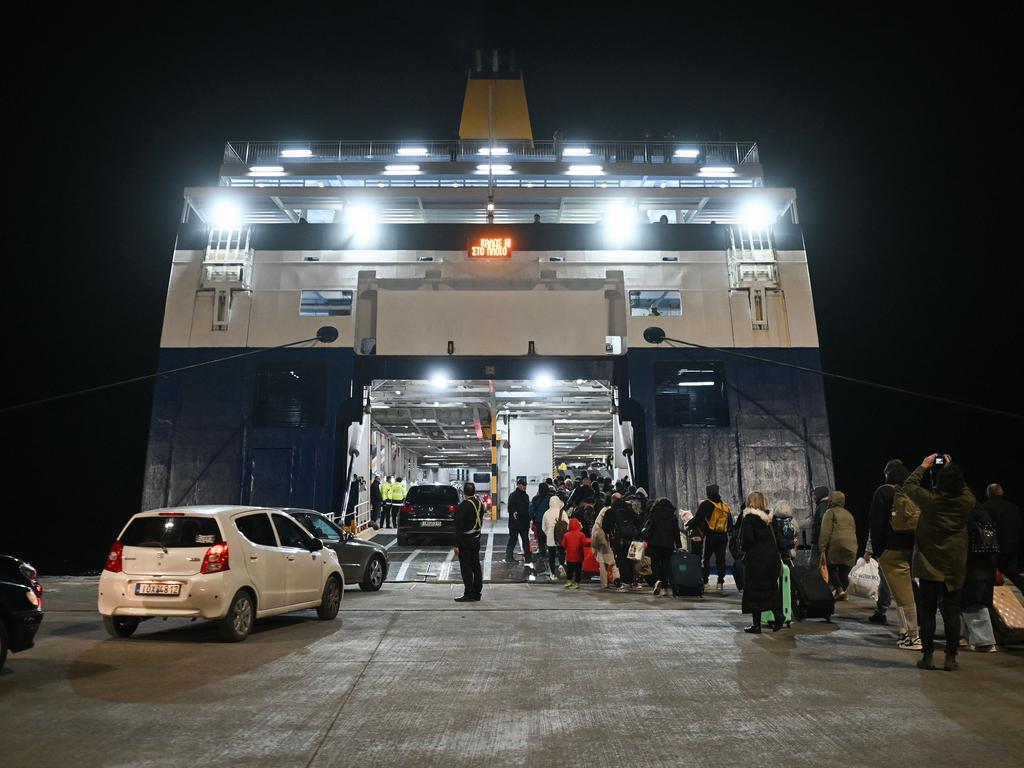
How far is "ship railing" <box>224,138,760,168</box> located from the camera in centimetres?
2286

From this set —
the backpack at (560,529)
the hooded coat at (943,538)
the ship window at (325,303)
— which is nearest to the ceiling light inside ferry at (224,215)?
the ship window at (325,303)

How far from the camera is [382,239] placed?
19922 millimetres

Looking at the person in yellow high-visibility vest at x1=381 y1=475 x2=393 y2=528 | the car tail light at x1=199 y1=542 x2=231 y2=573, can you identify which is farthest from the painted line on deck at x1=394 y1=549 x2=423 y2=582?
the person in yellow high-visibility vest at x1=381 y1=475 x2=393 y2=528

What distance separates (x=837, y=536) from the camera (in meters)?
9.99

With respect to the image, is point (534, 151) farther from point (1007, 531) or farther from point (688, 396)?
point (1007, 531)

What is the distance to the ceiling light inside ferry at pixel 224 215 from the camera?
66.0 ft

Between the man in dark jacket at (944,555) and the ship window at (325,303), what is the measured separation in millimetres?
15942

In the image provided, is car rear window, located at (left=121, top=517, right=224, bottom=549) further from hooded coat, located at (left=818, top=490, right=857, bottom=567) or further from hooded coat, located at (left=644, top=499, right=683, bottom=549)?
hooded coat, located at (left=818, top=490, right=857, bottom=567)

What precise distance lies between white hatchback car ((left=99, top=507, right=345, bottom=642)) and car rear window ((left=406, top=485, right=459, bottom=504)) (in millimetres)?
9463

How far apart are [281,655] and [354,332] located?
13.3 metres

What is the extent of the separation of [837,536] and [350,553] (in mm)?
7522

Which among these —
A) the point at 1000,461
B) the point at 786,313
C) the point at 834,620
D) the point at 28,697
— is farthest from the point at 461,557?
the point at 1000,461

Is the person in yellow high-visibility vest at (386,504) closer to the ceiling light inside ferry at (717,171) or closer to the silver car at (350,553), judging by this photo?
the silver car at (350,553)

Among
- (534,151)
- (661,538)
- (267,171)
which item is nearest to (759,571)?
(661,538)
